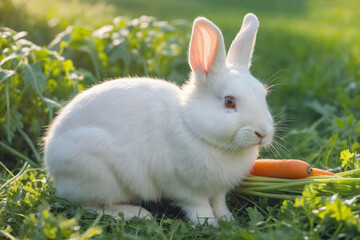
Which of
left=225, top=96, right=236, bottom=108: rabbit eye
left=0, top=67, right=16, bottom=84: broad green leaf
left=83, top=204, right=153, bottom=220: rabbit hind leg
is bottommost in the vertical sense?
left=83, top=204, right=153, bottom=220: rabbit hind leg

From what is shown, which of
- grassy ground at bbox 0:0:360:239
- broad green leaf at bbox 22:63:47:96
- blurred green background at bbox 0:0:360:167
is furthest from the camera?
blurred green background at bbox 0:0:360:167

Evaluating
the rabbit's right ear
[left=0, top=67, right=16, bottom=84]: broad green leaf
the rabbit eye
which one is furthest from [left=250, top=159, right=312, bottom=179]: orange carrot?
[left=0, top=67, right=16, bottom=84]: broad green leaf

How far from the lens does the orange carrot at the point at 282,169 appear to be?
3078 mm

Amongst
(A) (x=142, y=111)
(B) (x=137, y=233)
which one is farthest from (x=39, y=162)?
(B) (x=137, y=233)

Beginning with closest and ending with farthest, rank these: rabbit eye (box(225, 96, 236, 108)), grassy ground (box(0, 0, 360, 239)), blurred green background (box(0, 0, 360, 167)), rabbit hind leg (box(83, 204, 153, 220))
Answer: grassy ground (box(0, 0, 360, 239)), rabbit eye (box(225, 96, 236, 108)), rabbit hind leg (box(83, 204, 153, 220)), blurred green background (box(0, 0, 360, 167))

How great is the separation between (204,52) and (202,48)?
0.09 feet

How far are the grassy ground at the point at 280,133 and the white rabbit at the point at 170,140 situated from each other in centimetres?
19

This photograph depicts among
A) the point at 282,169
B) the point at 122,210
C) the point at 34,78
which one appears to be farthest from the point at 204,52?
the point at 34,78

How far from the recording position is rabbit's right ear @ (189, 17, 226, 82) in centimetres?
288

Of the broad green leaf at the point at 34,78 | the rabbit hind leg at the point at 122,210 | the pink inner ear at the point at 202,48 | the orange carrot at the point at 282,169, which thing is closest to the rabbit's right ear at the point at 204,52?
the pink inner ear at the point at 202,48

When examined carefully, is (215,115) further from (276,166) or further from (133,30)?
(133,30)

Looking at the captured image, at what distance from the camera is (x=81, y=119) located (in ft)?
10.00

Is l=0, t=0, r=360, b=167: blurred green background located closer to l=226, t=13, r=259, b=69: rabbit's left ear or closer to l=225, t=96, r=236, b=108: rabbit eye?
l=226, t=13, r=259, b=69: rabbit's left ear

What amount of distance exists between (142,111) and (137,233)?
0.79 m
